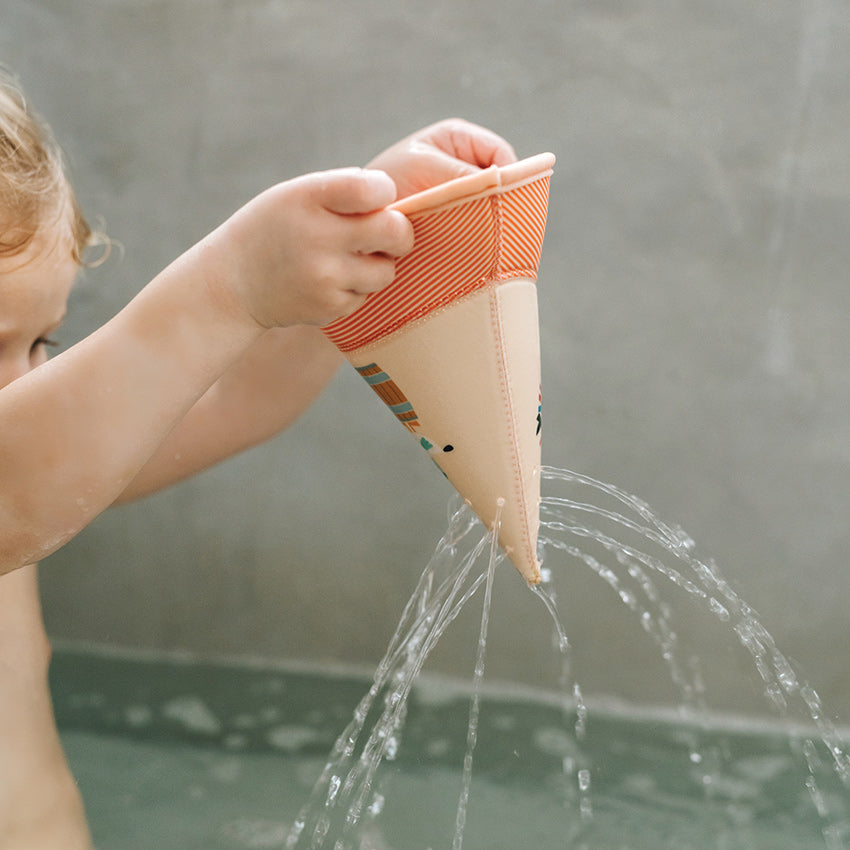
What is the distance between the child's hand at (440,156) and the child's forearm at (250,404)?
227 mm

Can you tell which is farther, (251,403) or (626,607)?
(626,607)

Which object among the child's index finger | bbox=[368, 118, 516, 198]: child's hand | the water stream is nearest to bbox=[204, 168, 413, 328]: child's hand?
the child's index finger

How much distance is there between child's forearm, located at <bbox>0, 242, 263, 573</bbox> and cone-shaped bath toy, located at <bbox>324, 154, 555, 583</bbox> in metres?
0.09

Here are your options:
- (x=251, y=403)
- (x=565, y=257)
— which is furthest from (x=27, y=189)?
(x=565, y=257)

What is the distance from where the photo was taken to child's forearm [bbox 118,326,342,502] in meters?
0.88

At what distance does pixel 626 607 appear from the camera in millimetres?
1241

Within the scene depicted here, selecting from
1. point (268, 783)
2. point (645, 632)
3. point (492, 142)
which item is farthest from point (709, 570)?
point (492, 142)

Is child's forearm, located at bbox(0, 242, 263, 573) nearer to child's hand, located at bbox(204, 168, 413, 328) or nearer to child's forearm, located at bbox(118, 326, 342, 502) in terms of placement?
child's hand, located at bbox(204, 168, 413, 328)

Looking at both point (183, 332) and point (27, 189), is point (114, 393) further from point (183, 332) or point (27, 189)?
point (27, 189)

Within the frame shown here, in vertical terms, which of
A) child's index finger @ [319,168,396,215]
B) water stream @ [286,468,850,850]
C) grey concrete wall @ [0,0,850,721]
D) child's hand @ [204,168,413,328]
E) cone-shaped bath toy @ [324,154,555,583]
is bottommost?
water stream @ [286,468,850,850]

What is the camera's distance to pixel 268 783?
3.71ft

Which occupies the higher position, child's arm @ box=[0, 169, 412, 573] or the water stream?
child's arm @ box=[0, 169, 412, 573]

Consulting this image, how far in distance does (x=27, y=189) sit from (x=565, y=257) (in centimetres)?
65

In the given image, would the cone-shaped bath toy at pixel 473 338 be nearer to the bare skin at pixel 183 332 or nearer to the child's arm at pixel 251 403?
the bare skin at pixel 183 332
